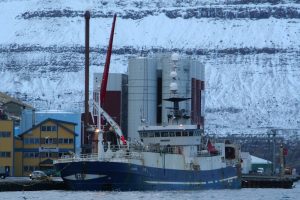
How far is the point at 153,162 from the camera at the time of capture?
116 m

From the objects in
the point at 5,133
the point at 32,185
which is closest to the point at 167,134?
the point at 32,185

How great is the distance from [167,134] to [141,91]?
178 ft

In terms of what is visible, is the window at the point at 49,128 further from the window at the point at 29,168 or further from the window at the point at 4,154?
the window at the point at 4,154

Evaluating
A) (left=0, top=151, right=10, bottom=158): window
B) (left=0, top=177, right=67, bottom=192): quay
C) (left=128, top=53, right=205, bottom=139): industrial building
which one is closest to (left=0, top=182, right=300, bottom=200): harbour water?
(left=0, top=177, right=67, bottom=192): quay

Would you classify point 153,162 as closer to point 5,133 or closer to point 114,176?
point 114,176

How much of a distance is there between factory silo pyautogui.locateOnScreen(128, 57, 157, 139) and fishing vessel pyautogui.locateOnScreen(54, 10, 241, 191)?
41.7 m

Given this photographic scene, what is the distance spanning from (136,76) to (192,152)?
54808mm

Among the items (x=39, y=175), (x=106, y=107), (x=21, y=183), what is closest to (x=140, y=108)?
(x=106, y=107)

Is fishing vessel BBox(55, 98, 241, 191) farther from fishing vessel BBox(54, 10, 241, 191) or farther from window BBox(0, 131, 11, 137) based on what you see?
window BBox(0, 131, 11, 137)

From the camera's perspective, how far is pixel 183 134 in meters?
121

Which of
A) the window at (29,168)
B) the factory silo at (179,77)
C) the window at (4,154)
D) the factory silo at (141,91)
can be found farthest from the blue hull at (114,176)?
the factory silo at (179,77)

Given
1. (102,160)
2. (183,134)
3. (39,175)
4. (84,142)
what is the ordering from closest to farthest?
(102,160) < (183,134) < (39,175) < (84,142)

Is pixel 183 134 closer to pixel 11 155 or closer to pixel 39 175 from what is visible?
pixel 39 175

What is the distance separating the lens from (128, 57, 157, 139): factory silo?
173875mm
